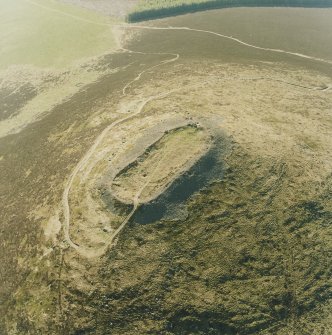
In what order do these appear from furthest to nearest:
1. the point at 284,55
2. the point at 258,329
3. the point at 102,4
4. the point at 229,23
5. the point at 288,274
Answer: the point at 102,4, the point at 229,23, the point at 284,55, the point at 288,274, the point at 258,329

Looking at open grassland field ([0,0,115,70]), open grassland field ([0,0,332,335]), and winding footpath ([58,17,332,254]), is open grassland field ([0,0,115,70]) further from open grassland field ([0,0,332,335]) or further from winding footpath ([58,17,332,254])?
open grassland field ([0,0,332,335])

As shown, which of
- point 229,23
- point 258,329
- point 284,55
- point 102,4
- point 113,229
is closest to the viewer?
point 258,329

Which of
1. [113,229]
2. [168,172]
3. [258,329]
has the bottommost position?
[258,329]

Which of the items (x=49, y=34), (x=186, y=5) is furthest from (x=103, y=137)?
(x=186, y=5)

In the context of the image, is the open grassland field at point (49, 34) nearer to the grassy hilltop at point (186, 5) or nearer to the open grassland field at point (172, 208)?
the grassy hilltop at point (186, 5)


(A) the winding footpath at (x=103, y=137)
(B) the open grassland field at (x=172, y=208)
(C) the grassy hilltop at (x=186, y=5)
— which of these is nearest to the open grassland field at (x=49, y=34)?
(C) the grassy hilltop at (x=186, y=5)

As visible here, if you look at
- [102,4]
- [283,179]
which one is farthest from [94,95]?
[102,4]

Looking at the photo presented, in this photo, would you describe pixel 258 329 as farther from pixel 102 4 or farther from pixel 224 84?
pixel 102 4
